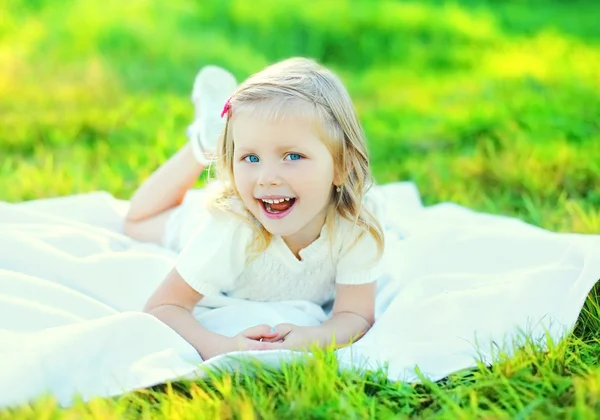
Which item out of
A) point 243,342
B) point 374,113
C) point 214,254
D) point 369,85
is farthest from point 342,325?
point 369,85

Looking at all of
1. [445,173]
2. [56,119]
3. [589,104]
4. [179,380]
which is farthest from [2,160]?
[589,104]

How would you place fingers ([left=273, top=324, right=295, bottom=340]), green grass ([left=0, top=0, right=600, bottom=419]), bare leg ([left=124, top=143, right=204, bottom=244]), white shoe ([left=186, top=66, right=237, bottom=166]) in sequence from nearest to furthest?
green grass ([left=0, top=0, right=600, bottom=419]) < fingers ([left=273, top=324, right=295, bottom=340]) < white shoe ([left=186, top=66, right=237, bottom=166]) < bare leg ([left=124, top=143, right=204, bottom=244])

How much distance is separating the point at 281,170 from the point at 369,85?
433 centimetres

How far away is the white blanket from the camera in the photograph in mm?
2129

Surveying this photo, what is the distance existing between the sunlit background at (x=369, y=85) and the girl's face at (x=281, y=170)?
1.43 m

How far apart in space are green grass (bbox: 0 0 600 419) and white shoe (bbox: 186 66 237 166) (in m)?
0.87

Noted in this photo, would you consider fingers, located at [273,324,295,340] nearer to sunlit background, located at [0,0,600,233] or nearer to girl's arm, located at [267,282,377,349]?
girl's arm, located at [267,282,377,349]

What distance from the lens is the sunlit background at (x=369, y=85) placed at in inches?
158

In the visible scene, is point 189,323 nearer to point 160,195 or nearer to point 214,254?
point 214,254

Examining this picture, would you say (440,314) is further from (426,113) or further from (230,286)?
(426,113)

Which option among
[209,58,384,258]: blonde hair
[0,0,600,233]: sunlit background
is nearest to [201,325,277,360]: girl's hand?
[209,58,384,258]: blonde hair

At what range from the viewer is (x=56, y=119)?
4879 millimetres

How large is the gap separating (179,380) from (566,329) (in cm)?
111

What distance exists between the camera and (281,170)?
7.34ft
